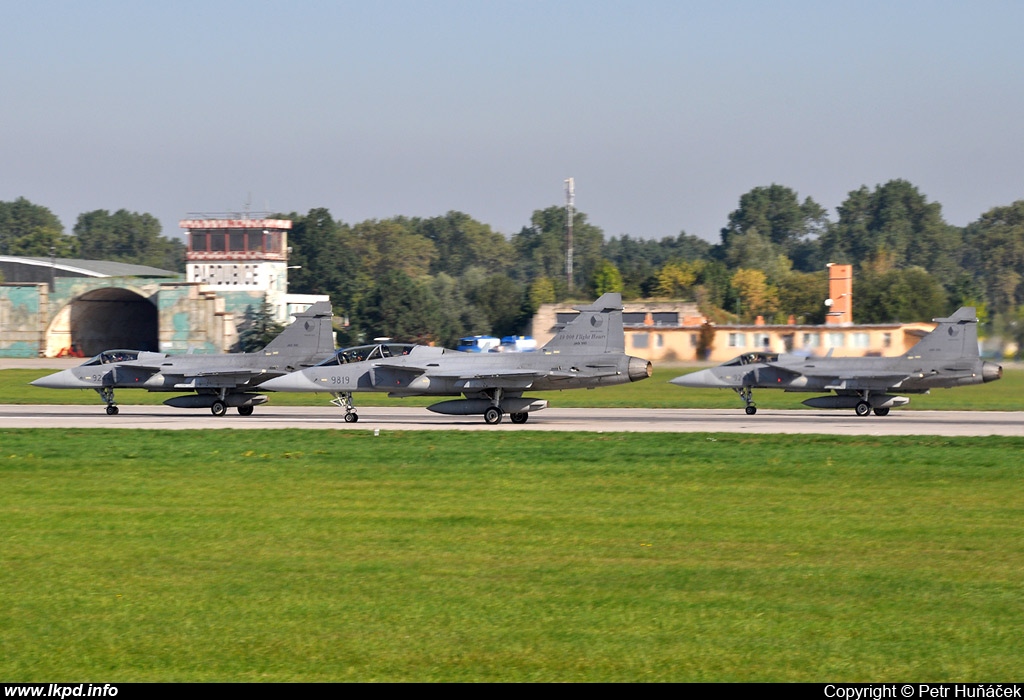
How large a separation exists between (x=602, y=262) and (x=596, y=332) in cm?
7845

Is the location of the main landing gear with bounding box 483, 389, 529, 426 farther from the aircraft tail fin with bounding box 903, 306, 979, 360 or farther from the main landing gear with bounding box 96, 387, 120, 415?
the aircraft tail fin with bounding box 903, 306, 979, 360

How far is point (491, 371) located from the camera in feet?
106

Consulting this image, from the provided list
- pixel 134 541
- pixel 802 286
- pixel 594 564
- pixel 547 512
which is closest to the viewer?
pixel 594 564

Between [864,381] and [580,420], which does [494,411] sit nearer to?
[580,420]

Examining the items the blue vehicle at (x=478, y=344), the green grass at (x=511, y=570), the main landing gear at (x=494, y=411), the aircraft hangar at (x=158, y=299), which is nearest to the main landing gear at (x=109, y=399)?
the main landing gear at (x=494, y=411)

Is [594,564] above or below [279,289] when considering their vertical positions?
below

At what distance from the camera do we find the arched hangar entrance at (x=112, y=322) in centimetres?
8462

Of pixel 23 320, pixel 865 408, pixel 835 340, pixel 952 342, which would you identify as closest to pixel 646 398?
pixel 865 408

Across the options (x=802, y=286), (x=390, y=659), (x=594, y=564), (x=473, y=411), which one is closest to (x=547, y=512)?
(x=594, y=564)

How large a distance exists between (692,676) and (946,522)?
25.3ft

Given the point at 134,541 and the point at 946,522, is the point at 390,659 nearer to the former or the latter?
the point at 134,541

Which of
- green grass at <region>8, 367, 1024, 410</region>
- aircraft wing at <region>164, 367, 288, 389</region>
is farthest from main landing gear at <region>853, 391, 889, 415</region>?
aircraft wing at <region>164, 367, 288, 389</region>

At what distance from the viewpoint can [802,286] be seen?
373 feet

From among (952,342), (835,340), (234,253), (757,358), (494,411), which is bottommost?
(494,411)
